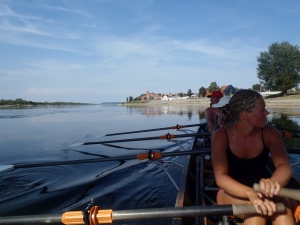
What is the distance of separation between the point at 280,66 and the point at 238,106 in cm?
5485

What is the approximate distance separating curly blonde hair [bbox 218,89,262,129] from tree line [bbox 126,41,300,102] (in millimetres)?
52627

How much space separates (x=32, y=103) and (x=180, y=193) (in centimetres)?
Result: 9353

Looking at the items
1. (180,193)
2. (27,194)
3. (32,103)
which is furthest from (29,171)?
(32,103)

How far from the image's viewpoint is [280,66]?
4881cm

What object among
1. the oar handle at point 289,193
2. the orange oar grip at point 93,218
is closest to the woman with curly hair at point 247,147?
the oar handle at point 289,193

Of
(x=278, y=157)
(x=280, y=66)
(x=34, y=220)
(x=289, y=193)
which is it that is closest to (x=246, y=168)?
(x=278, y=157)

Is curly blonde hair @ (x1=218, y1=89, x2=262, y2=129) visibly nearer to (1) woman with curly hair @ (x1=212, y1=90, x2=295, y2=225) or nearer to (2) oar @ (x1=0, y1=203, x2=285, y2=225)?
(1) woman with curly hair @ (x1=212, y1=90, x2=295, y2=225)

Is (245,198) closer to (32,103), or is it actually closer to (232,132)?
(232,132)

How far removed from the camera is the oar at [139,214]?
1.71 m

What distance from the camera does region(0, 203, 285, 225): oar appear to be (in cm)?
171

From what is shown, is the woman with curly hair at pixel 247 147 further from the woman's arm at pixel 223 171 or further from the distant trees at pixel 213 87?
the distant trees at pixel 213 87

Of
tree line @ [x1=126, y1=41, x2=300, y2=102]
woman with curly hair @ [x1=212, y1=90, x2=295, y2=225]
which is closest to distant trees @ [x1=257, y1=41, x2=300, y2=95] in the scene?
tree line @ [x1=126, y1=41, x2=300, y2=102]

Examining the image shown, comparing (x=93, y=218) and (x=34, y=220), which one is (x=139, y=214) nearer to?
(x=93, y=218)

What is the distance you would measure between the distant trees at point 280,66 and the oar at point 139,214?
53594 millimetres
